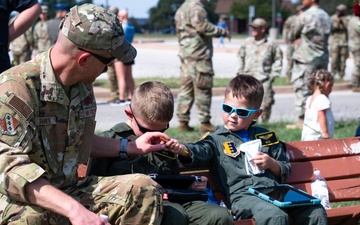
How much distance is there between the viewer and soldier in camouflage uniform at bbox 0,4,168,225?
3266mm

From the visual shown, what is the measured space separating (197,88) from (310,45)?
71.2 inches

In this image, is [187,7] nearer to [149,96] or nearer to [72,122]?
[149,96]

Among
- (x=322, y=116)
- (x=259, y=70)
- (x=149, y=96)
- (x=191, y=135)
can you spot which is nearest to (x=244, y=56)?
(x=259, y=70)

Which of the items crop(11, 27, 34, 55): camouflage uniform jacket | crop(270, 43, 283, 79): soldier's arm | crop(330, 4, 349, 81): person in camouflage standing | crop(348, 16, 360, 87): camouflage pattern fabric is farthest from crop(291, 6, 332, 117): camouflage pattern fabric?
crop(330, 4, 349, 81): person in camouflage standing

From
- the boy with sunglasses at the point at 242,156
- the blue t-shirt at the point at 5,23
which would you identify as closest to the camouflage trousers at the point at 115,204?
the boy with sunglasses at the point at 242,156

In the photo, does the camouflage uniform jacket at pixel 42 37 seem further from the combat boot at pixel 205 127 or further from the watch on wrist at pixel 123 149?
the watch on wrist at pixel 123 149

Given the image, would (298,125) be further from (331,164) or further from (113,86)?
(331,164)

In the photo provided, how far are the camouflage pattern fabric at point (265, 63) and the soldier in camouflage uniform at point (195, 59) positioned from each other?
984mm

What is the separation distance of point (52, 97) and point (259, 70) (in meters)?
7.37

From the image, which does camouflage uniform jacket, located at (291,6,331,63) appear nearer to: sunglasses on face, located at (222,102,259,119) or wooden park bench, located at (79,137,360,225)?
wooden park bench, located at (79,137,360,225)

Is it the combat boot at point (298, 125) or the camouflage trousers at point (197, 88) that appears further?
the combat boot at point (298, 125)

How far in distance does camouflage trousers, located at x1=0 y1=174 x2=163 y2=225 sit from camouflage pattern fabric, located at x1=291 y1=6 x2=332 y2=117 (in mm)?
6921

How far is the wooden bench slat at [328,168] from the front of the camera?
4.99 metres

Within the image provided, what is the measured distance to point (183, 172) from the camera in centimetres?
466
